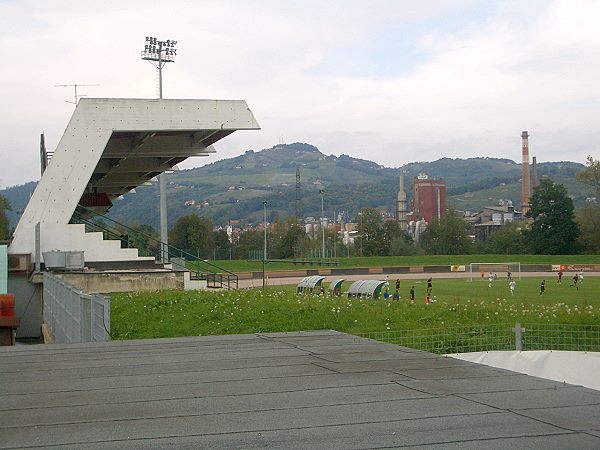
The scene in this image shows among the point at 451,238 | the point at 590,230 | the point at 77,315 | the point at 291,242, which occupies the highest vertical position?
the point at 590,230

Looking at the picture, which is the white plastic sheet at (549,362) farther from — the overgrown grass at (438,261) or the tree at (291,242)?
the tree at (291,242)

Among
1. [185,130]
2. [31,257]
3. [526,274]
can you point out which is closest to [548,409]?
[185,130]

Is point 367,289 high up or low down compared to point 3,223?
down

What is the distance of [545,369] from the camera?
1316cm

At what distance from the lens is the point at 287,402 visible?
7.88 m

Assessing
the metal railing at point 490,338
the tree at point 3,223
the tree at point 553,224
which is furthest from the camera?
the tree at point 553,224

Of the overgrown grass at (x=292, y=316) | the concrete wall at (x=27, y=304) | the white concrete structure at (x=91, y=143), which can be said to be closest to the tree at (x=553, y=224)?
the white concrete structure at (x=91, y=143)

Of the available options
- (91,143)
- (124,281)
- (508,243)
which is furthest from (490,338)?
(508,243)

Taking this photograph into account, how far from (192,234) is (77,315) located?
292 feet

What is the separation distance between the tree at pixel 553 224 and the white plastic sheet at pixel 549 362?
303 ft

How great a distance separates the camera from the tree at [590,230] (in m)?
A: 99.1

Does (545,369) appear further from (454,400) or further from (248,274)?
(248,274)

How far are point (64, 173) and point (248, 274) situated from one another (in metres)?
39.3

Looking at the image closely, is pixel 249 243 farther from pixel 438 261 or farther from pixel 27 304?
pixel 27 304
